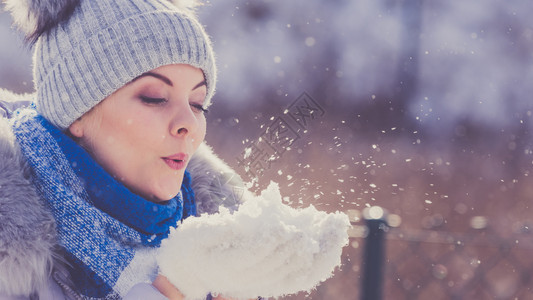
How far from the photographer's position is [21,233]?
3.61 ft

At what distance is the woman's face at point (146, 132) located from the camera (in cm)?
128

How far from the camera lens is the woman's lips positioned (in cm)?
133

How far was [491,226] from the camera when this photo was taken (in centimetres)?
606

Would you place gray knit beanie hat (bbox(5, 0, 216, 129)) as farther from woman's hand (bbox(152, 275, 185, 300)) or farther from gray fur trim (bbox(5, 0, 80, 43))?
woman's hand (bbox(152, 275, 185, 300))

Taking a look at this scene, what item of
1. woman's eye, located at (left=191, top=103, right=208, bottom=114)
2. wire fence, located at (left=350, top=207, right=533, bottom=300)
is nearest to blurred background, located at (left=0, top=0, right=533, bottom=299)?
wire fence, located at (left=350, top=207, right=533, bottom=300)

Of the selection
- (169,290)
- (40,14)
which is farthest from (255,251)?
(40,14)

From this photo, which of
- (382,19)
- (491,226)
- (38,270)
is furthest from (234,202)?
(382,19)

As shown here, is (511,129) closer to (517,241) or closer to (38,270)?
(517,241)

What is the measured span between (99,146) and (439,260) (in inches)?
93.5

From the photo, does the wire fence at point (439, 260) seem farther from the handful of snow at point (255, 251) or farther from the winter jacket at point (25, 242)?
the winter jacket at point (25, 242)

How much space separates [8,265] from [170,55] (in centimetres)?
67

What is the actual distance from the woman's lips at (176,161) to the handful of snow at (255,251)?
27 cm

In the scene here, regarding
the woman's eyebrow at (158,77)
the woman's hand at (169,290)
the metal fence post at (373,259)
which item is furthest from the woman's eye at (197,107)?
the metal fence post at (373,259)

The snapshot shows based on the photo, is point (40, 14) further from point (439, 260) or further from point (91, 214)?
point (439, 260)
